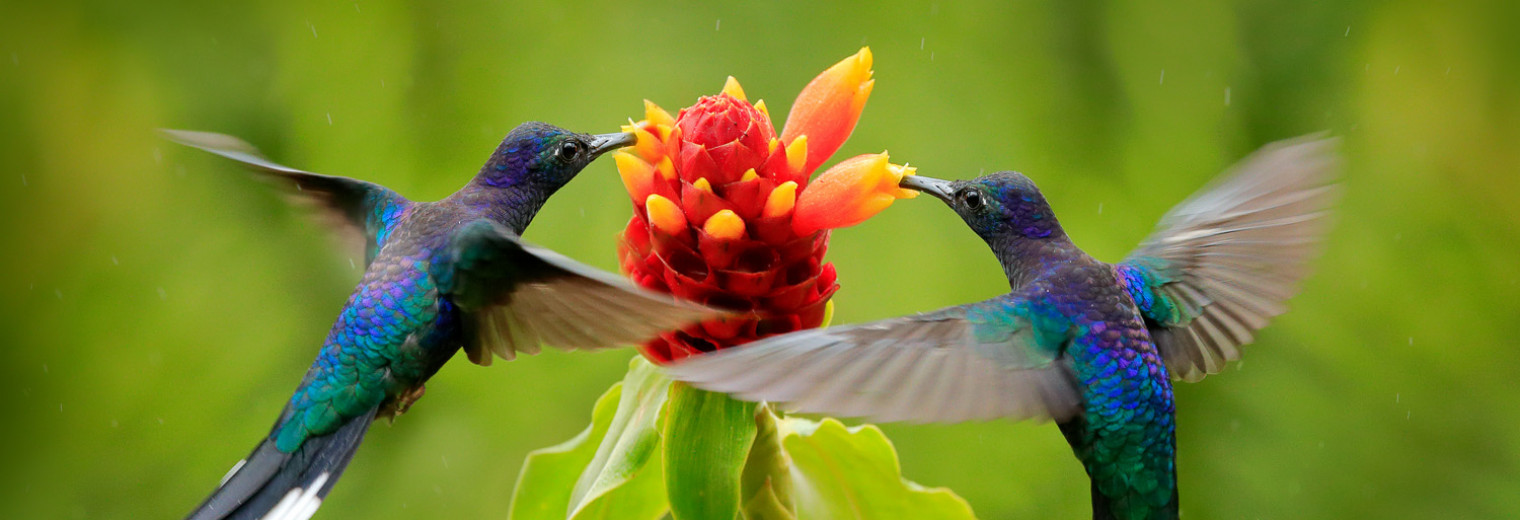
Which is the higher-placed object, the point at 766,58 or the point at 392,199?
the point at 766,58

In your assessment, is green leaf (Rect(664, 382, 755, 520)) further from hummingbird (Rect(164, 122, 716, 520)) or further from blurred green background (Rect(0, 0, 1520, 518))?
blurred green background (Rect(0, 0, 1520, 518))

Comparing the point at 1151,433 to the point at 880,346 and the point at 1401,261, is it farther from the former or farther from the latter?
the point at 1401,261

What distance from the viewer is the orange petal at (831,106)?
1021 mm

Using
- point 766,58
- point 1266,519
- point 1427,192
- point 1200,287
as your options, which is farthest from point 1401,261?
point 766,58

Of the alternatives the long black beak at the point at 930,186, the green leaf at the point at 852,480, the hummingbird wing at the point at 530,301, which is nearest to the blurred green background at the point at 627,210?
the green leaf at the point at 852,480

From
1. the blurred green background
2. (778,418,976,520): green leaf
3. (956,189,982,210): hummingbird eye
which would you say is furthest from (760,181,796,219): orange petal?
the blurred green background

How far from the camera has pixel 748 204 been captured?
0.95m

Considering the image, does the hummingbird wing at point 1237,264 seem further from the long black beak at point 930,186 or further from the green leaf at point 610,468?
the green leaf at point 610,468

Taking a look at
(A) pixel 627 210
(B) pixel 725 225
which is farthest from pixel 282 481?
(A) pixel 627 210

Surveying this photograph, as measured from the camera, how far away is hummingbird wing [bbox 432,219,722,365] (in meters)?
0.90

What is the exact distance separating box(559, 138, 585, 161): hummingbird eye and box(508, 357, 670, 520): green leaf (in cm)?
23

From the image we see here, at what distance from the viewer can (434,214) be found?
1127mm

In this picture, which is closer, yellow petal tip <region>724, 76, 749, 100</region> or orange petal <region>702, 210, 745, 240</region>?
orange petal <region>702, 210, 745, 240</region>

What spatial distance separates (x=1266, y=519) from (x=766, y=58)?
50.4 inches
